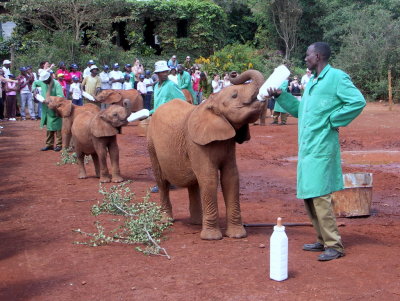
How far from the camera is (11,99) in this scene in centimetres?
2145

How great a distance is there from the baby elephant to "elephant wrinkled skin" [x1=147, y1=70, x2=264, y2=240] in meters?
3.18

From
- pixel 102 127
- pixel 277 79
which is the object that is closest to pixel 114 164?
pixel 102 127

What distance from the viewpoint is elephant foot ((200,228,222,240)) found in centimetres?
655

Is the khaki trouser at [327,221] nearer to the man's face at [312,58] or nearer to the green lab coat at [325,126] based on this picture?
the green lab coat at [325,126]

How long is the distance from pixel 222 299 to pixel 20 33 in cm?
2727

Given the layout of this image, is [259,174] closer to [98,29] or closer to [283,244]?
[283,244]

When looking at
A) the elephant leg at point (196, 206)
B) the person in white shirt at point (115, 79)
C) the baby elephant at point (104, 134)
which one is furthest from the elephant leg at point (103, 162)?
the person in white shirt at point (115, 79)

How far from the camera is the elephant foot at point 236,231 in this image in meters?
6.59

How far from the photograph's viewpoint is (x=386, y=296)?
4703 millimetres

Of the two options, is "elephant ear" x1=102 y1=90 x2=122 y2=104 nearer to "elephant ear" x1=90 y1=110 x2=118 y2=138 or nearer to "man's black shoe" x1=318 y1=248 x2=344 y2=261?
"elephant ear" x1=90 y1=110 x2=118 y2=138

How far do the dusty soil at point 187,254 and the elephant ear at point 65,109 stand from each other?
230 centimetres

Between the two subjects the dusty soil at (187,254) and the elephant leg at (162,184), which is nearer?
the dusty soil at (187,254)

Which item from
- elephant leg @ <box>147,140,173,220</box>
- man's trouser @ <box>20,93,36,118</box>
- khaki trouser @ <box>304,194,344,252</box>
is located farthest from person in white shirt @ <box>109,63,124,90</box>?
khaki trouser @ <box>304,194,344,252</box>

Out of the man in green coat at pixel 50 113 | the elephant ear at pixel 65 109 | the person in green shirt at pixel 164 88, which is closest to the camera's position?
the person in green shirt at pixel 164 88
